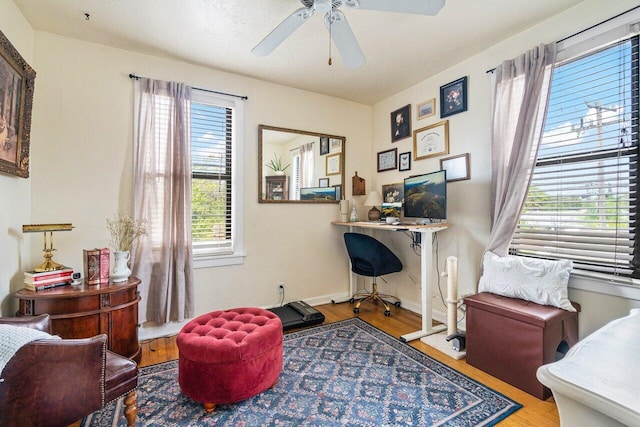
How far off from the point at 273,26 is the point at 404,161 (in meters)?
2.05

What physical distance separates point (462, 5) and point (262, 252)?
112 inches

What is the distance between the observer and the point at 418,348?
8.48 feet

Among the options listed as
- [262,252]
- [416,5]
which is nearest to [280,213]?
[262,252]

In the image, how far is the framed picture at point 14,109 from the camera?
185 centimetres

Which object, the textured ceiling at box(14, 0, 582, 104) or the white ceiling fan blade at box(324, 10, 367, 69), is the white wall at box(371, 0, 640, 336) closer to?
the textured ceiling at box(14, 0, 582, 104)

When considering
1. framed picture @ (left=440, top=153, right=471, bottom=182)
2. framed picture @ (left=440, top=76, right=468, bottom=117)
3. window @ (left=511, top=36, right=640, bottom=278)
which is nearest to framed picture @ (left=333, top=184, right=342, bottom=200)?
framed picture @ (left=440, top=153, right=471, bottom=182)

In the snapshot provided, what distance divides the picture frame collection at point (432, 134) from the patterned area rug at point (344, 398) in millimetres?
1835

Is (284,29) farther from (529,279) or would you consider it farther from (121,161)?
(529,279)

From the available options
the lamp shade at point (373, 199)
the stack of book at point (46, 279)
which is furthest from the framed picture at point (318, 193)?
the stack of book at point (46, 279)

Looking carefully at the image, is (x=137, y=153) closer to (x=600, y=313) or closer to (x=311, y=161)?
(x=311, y=161)

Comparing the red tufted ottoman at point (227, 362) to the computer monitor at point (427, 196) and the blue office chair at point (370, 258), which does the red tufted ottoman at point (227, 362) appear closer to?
the blue office chair at point (370, 258)

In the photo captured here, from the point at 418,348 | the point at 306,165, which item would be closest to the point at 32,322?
the point at 418,348

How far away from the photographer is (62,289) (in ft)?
6.84

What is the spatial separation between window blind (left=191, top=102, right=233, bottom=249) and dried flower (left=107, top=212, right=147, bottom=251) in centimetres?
53
